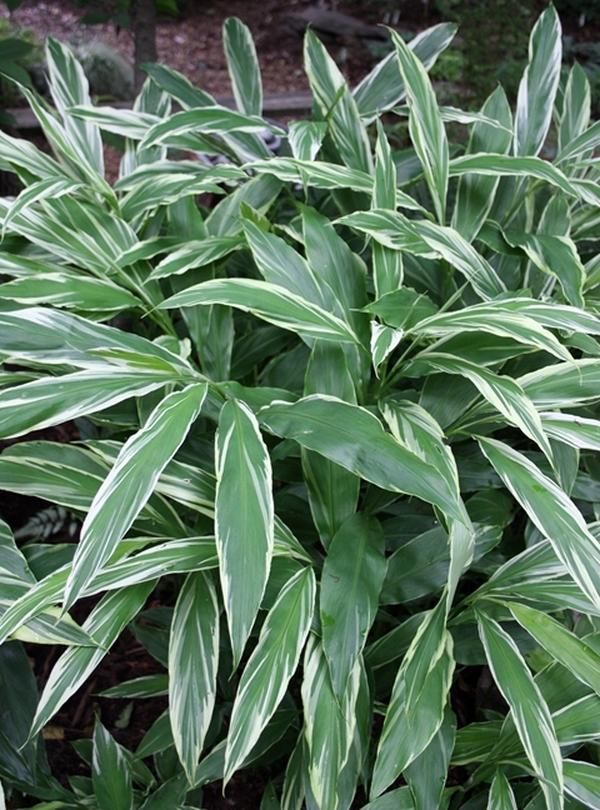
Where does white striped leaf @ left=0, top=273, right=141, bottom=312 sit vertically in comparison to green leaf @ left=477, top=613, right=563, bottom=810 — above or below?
above

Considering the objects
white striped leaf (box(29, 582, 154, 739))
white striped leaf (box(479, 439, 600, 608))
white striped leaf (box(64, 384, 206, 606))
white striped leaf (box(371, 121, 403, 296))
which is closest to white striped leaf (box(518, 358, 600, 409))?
white striped leaf (box(479, 439, 600, 608))

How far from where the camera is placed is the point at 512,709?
797 millimetres

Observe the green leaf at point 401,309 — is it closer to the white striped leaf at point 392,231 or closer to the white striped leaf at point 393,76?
the white striped leaf at point 392,231

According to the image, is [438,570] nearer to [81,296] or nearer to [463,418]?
[463,418]

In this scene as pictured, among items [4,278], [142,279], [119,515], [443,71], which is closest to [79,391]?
[119,515]

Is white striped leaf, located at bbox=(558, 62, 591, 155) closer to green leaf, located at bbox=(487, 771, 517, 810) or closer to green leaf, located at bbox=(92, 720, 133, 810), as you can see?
green leaf, located at bbox=(487, 771, 517, 810)

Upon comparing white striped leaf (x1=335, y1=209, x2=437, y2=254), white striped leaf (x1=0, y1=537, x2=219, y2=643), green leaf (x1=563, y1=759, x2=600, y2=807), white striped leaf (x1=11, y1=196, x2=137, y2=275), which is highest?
white striped leaf (x1=335, y1=209, x2=437, y2=254)

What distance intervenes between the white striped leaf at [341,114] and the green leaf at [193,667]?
0.76 m

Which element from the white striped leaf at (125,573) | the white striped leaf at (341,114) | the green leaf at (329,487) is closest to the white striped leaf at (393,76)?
the white striped leaf at (341,114)

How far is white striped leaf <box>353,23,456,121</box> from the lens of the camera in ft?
4.44

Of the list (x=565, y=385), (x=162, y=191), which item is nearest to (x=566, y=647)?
(x=565, y=385)

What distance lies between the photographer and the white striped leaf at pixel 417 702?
2.58 ft

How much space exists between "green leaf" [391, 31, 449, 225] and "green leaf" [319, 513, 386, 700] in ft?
1.87

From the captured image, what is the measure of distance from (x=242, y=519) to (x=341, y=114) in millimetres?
836
